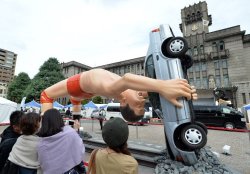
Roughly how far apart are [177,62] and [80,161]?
2.83 m

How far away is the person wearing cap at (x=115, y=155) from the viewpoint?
1.68 metres

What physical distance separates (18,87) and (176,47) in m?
46.0

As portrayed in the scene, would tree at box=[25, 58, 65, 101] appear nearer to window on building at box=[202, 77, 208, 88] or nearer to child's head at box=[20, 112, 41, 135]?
window on building at box=[202, 77, 208, 88]

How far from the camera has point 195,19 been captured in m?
35.6

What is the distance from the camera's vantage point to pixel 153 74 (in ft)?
14.0

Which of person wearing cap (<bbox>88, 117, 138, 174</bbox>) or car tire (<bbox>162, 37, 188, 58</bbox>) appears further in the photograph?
car tire (<bbox>162, 37, 188, 58</bbox>)

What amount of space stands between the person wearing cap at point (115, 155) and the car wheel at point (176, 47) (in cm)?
266

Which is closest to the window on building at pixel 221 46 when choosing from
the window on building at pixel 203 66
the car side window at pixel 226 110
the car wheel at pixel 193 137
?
the window on building at pixel 203 66

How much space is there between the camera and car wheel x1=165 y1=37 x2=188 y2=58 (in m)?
3.87

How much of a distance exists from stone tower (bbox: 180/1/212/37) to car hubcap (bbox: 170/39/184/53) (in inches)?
1357

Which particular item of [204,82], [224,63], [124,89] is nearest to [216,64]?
[224,63]

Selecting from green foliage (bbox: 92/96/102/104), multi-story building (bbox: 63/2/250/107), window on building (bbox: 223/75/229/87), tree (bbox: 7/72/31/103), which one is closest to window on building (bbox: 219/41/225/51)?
multi-story building (bbox: 63/2/250/107)

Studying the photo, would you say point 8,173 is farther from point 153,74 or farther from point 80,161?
point 153,74

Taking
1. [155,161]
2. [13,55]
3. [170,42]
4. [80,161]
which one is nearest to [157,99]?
[170,42]
